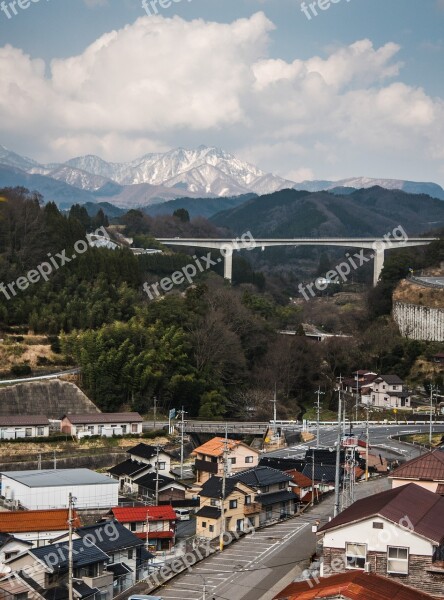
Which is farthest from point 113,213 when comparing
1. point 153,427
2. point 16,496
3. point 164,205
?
point 16,496

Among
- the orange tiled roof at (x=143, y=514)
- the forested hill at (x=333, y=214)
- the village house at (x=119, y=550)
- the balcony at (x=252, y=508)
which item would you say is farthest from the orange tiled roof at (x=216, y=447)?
the forested hill at (x=333, y=214)

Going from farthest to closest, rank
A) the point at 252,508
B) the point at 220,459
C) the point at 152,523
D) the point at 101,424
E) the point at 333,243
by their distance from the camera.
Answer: the point at 333,243
the point at 101,424
the point at 220,459
the point at 252,508
the point at 152,523

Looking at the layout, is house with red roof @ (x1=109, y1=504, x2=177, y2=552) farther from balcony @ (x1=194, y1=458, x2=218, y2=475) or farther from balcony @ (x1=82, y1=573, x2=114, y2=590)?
balcony @ (x1=194, y1=458, x2=218, y2=475)

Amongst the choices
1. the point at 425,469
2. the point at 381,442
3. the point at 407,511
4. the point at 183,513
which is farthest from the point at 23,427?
the point at 407,511

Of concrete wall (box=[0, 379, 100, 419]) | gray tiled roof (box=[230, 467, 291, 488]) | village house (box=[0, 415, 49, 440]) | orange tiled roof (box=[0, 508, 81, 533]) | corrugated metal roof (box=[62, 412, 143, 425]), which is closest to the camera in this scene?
orange tiled roof (box=[0, 508, 81, 533])

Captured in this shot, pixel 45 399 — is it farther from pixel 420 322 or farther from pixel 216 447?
pixel 420 322

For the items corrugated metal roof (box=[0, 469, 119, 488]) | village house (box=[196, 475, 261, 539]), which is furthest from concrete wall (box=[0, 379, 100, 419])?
village house (box=[196, 475, 261, 539])
